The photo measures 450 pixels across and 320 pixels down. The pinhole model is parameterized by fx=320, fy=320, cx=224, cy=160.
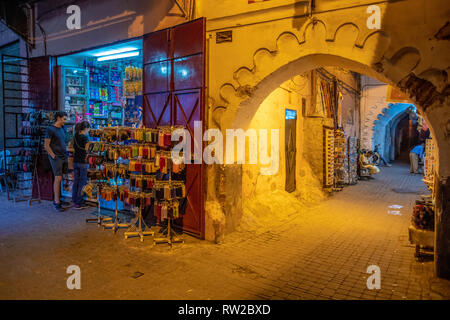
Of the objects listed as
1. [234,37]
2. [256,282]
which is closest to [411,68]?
[234,37]

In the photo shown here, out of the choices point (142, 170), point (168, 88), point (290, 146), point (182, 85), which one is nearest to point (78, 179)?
point (142, 170)

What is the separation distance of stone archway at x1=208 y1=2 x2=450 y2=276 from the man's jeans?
3.57 m

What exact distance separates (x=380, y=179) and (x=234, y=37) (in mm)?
11625

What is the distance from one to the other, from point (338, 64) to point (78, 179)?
20.5 ft

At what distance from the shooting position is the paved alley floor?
384cm

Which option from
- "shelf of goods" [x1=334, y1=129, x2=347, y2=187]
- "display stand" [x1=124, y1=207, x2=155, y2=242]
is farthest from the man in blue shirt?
"display stand" [x1=124, y1=207, x2=155, y2=242]

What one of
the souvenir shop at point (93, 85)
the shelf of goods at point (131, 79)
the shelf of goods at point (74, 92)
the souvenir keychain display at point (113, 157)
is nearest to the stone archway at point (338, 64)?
the souvenir keychain display at point (113, 157)

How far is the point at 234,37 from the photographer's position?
557cm

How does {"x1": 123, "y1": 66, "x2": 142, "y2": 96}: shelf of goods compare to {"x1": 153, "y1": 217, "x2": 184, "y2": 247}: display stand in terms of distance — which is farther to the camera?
{"x1": 123, "y1": 66, "x2": 142, "y2": 96}: shelf of goods

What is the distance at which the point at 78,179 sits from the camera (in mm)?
7668

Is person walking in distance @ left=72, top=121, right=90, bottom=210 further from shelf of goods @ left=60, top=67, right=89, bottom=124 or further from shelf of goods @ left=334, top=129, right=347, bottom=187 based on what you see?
shelf of goods @ left=334, top=129, right=347, bottom=187

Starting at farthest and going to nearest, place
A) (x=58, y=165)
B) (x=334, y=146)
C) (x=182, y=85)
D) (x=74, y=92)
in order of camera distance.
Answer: (x=334, y=146), (x=74, y=92), (x=58, y=165), (x=182, y=85)

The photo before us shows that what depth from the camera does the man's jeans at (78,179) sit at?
755cm

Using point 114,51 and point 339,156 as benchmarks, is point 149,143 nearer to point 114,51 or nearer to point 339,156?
point 114,51
